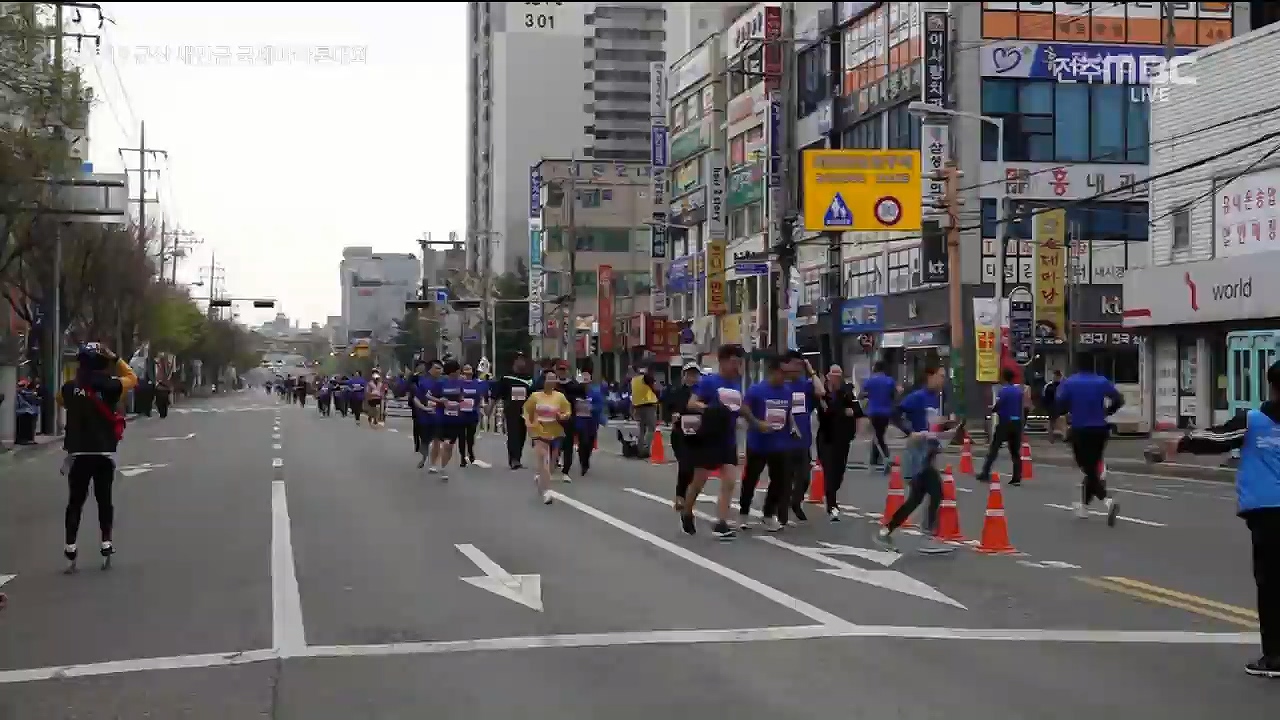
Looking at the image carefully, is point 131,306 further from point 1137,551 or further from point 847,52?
point 1137,551

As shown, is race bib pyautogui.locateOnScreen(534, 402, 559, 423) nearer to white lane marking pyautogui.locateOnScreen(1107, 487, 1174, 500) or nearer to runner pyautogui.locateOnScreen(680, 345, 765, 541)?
runner pyautogui.locateOnScreen(680, 345, 765, 541)

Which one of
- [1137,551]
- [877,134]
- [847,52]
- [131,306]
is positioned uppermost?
[847,52]

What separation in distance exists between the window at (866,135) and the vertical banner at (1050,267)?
10.8 m

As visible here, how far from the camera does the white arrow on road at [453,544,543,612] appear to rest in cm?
1091

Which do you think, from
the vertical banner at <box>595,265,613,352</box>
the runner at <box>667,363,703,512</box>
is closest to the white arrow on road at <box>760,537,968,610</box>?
the runner at <box>667,363,703,512</box>

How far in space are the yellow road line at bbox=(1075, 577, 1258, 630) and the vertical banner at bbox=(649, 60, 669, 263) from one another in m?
62.0

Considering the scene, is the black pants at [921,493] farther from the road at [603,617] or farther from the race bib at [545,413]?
the race bib at [545,413]

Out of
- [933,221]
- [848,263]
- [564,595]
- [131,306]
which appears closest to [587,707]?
[564,595]

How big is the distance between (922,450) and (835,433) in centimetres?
390

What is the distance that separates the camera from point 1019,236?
47.8 m

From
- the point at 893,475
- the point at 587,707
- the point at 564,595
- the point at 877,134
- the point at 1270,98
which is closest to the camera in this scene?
the point at 587,707

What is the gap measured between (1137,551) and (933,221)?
34277 mm

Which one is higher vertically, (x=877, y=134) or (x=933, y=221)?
(x=877, y=134)

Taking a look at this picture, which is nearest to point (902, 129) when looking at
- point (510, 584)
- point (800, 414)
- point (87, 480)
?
point (800, 414)
